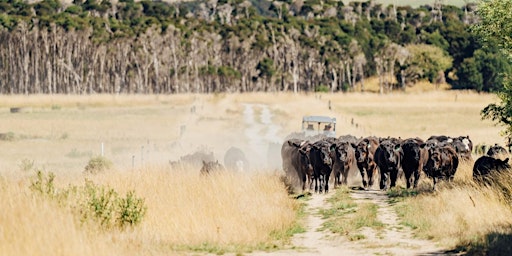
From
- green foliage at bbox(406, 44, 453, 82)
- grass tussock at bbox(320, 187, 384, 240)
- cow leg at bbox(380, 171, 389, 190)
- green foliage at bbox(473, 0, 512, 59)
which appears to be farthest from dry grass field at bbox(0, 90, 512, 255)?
green foliage at bbox(406, 44, 453, 82)

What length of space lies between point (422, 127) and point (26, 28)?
78105mm

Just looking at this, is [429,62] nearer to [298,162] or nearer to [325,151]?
[298,162]

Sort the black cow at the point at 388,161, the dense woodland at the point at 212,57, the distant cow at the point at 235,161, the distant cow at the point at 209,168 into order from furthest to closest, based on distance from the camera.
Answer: the dense woodland at the point at 212,57 < the distant cow at the point at 235,161 < the black cow at the point at 388,161 < the distant cow at the point at 209,168

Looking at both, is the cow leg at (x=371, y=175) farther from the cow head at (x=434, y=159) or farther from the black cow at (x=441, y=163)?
the cow head at (x=434, y=159)

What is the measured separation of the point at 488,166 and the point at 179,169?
858 centimetres

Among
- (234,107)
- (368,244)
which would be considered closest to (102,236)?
(368,244)

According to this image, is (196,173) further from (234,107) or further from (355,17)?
(355,17)

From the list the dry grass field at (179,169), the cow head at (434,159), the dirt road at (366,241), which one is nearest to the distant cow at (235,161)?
the dry grass field at (179,169)

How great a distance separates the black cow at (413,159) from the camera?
1093 inches

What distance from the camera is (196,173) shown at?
25.1 meters

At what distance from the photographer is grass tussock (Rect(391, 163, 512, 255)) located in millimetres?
16281

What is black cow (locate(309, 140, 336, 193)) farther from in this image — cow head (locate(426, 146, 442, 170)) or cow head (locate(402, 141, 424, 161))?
cow head (locate(426, 146, 442, 170))

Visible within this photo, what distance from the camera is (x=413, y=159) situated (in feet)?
91.5

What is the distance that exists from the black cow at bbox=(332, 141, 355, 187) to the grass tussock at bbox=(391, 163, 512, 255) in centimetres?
345
